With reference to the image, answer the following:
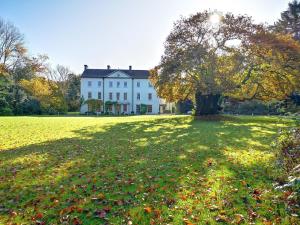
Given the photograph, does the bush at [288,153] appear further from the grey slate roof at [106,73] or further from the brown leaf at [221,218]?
the grey slate roof at [106,73]

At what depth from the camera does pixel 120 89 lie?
6569 cm

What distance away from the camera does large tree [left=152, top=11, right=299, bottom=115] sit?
26.2 meters

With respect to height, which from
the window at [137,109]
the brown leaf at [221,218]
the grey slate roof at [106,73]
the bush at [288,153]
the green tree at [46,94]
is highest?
the grey slate roof at [106,73]

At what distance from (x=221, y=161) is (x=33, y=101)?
48572mm

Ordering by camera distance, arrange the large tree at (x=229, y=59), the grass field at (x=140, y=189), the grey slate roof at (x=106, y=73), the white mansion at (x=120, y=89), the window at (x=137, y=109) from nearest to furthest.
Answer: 1. the grass field at (x=140, y=189)
2. the large tree at (x=229, y=59)
3. the white mansion at (x=120, y=89)
4. the grey slate roof at (x=106, y=73)
5. the window at (x=137, y=109)

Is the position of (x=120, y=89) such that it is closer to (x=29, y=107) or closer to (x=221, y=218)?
(x=29, y=107)

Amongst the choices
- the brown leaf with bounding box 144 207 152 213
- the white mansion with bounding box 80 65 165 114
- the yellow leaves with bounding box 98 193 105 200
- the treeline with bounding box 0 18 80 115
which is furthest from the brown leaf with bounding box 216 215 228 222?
the white mansion with bounding box 80 65 165 114

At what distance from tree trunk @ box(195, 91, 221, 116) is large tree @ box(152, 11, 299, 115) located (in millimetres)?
1762

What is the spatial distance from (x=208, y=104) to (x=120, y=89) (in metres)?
37.7

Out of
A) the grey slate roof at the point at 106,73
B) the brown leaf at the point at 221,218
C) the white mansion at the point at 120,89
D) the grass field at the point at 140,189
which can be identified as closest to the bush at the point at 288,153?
the grass field at the point at 140,189

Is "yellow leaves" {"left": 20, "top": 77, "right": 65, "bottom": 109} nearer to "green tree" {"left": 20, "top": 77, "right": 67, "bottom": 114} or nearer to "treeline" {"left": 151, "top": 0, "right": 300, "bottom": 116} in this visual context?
"green tree" {"left": 20, "top": 77, "right": 67, "bottom": 114}

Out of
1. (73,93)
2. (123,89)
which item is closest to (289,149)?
(123,89)

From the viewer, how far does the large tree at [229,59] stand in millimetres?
26156

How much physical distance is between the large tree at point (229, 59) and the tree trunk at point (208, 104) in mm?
1762
